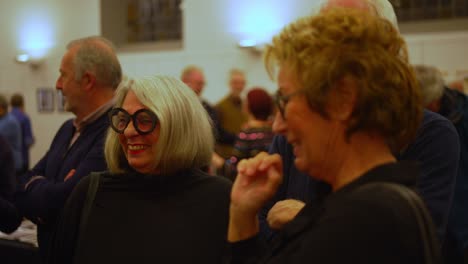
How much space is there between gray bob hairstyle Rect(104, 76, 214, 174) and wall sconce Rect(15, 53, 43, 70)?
11.2 metres

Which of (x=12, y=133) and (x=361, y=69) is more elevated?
(x=361, y=69)

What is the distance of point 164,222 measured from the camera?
7.43ft

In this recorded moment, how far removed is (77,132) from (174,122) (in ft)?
4.04

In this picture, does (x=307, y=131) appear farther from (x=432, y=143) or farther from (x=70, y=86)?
(x=70, y=86)

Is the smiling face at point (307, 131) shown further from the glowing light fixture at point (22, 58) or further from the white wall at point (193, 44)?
the glowing light fixture at point (22, 58)

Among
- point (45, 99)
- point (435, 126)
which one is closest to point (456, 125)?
point (435, 126)

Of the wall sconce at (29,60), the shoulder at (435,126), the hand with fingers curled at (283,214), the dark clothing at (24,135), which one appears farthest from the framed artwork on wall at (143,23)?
the hand with fingers curled at (283,214)

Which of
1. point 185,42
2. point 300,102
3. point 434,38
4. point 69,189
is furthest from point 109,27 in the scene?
point 300,102

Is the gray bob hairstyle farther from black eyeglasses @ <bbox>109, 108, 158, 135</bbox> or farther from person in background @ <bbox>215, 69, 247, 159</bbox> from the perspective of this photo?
person in background @ <bbox>215, 69, 247, 159</bbox>

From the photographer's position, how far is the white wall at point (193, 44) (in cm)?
905

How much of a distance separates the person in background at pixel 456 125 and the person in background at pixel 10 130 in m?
5.93

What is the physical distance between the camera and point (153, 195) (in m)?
2.33

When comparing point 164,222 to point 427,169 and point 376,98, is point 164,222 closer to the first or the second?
point 427,169

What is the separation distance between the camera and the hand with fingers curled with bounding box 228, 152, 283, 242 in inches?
60.6
